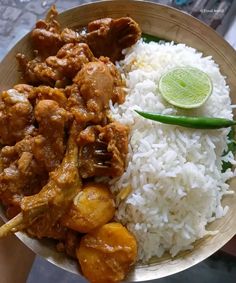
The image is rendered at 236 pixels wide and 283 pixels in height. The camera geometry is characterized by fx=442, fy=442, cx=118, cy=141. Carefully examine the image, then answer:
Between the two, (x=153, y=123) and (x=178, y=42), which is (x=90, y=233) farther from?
(x=178, y=42)

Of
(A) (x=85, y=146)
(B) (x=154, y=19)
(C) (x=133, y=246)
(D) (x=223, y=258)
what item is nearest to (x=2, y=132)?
(A) (x=85, y=146)

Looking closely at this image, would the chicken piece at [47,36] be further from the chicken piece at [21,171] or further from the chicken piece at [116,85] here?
the chicken piece at [21,171]

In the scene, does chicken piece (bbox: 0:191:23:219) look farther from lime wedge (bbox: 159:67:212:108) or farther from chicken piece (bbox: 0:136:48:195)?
lime wedge (bbox: 159:67:212:108)

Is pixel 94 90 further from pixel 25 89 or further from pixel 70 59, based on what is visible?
pixel 25 89

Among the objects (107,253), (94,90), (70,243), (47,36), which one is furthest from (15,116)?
(107,253)

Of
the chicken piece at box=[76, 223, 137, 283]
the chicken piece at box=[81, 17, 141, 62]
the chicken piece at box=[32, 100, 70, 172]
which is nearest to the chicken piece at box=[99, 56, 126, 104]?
the chicken piece at box=[81, 17, 141, 62]
